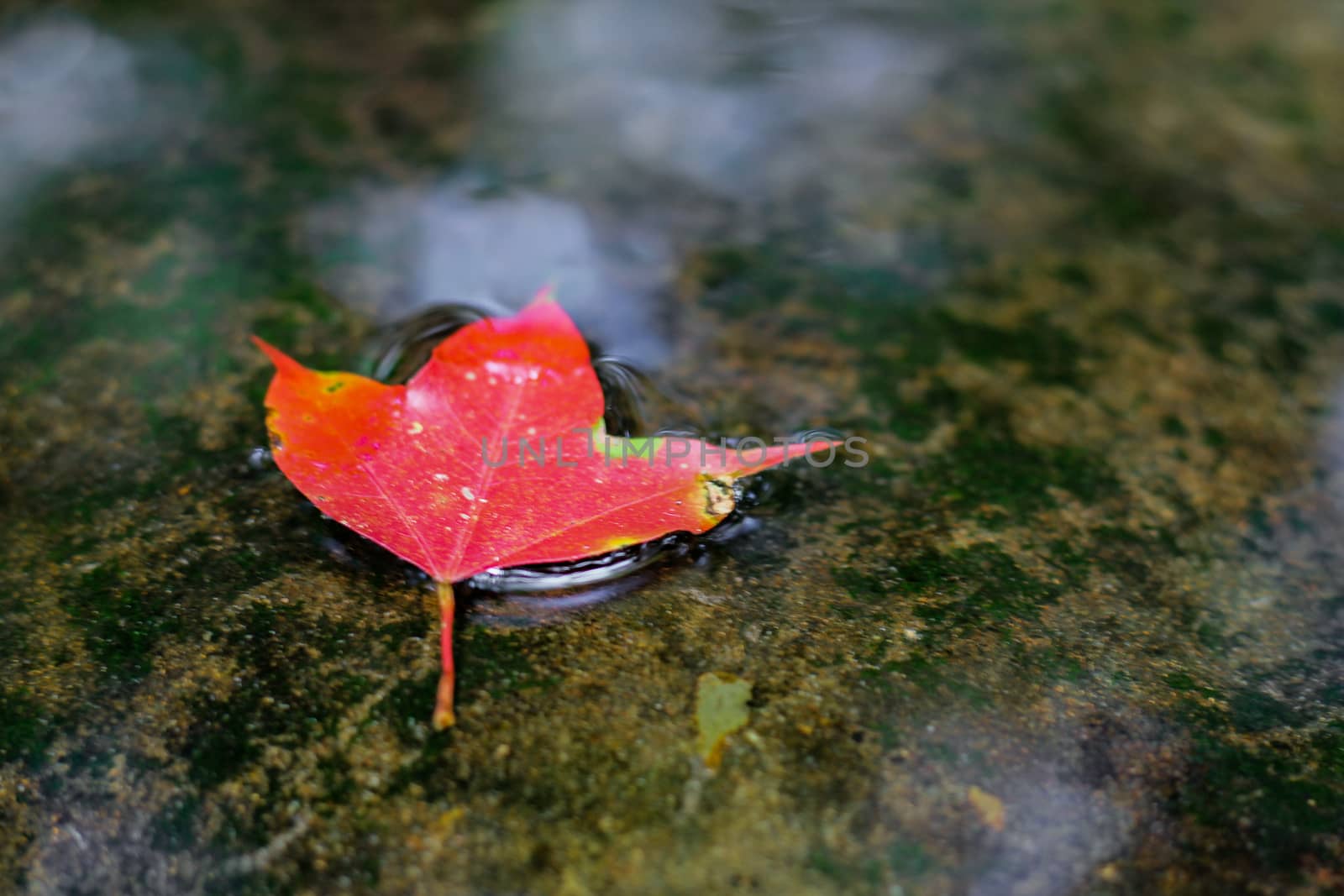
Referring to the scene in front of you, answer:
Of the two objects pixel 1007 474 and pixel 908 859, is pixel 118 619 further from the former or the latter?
pixel 1007 474

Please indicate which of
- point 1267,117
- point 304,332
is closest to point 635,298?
point 304,332

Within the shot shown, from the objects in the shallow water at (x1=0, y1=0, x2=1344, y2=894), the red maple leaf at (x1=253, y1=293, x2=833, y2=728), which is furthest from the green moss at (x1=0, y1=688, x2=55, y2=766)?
the red maple leaf at (x1=253, y1=293, x2=833, y2=728)

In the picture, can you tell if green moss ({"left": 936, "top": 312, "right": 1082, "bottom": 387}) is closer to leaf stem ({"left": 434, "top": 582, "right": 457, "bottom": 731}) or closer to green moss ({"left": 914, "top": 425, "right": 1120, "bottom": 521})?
green moss ({"left": 914, "top": 425, "right": 1120, "bottom": 521})

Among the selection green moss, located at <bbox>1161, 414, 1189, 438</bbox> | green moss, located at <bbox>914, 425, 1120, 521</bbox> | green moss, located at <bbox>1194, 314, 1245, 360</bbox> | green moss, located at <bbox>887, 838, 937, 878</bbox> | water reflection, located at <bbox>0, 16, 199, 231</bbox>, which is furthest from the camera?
water reflection, located at <bbox>0, 16, 199, 231</bbox>

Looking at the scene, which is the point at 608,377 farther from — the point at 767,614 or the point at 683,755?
the point at 683,755

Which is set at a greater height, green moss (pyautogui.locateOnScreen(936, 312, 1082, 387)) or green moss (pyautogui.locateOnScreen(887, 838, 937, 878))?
green moss (pyautogui.locateOnScreen(936, 312, 1082, 387))

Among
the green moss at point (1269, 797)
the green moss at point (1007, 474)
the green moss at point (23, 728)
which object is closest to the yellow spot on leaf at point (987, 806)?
the green moss at point (1269, 797)

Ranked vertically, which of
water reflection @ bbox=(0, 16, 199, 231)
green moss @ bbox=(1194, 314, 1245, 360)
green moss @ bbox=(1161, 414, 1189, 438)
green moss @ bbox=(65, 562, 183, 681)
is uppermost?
water reflection @ bbox=(0, 16, 199, 231)

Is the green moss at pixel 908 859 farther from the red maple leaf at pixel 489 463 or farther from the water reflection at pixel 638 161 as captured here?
the water reflection at pixel 638 161
